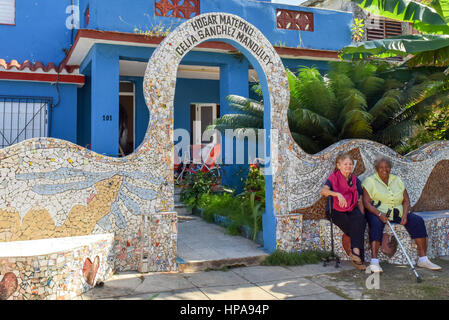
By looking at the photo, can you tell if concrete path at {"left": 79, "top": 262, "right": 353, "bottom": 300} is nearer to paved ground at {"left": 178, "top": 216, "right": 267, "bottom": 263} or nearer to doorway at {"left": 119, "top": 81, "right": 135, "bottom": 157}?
paved ground at {"left": 178, "top": 216, "right": 267, "bottom": 263}

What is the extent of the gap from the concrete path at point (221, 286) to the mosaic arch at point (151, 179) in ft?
1.00

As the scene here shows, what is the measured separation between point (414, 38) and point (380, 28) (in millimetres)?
6516

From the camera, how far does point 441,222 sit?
6.20 meters

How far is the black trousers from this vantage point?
529 cm

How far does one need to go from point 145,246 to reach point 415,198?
186 inches

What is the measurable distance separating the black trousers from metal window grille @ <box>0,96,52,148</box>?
23.8ft

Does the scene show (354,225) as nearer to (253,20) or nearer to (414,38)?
(414,38)

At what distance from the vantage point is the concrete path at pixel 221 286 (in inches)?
162

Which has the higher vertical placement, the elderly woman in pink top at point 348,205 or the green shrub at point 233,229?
the elderly woman in pink top at point 348,205

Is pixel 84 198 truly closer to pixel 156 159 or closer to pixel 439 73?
pixel 156 159

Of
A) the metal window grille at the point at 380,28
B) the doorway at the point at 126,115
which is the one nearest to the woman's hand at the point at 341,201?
the doorway at the point at 126,115

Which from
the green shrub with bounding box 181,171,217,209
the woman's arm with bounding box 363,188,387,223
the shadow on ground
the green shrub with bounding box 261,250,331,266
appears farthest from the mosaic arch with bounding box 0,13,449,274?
the green shrub with bounding box 181,171,217,209

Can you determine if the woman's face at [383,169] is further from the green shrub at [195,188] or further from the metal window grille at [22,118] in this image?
the metal window grille at [22,118]
